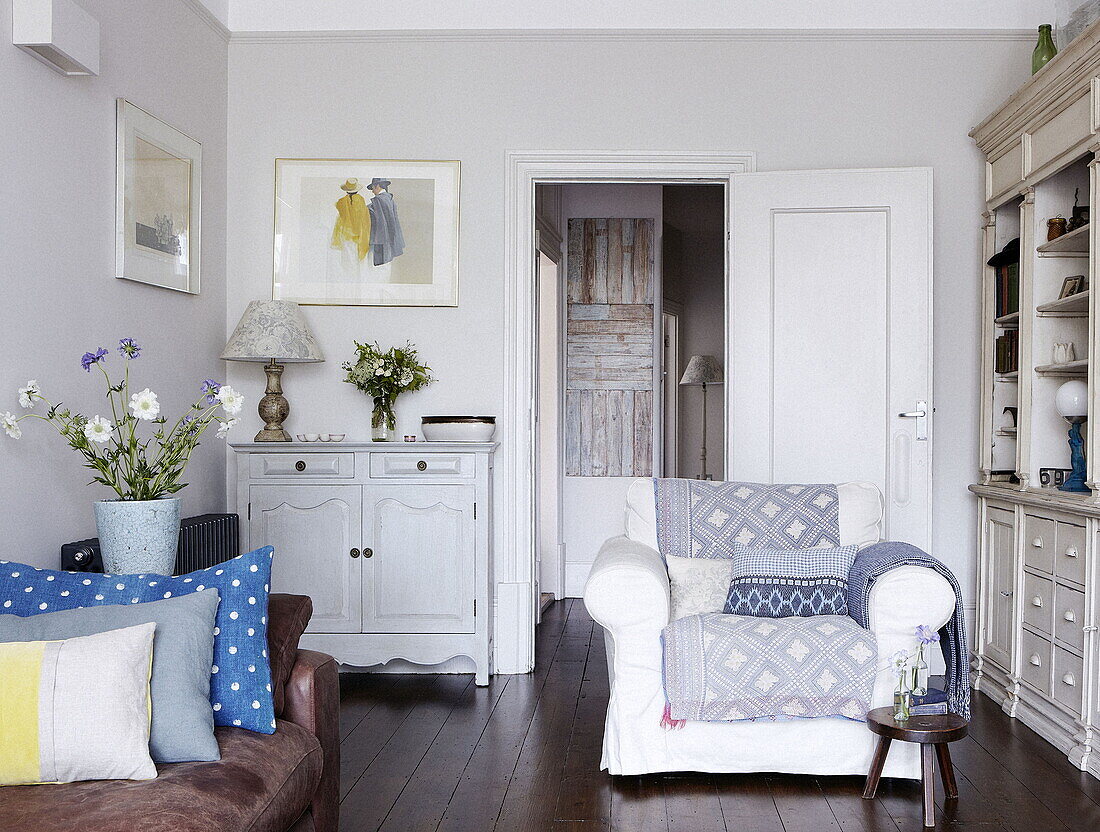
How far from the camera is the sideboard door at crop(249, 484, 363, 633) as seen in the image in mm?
4145

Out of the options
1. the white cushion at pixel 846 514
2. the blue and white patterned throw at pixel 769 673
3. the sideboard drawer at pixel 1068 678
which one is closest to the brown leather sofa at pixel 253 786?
the blue and white patterned throw at pixel 769 673

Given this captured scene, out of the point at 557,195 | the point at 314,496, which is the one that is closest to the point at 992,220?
the point at 557,195

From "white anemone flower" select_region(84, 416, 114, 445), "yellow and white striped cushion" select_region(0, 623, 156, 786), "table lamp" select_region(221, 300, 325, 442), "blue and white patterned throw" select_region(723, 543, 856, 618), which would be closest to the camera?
"yellow and white striped cushion" select_region(0, 623, 156, 786)

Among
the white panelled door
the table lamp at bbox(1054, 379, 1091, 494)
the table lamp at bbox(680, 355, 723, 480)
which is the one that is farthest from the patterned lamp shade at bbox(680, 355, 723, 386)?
the table lamp at bbox(1054, 379, 1091, 494)

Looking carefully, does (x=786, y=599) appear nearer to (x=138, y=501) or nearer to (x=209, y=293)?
(x=138, y=501)

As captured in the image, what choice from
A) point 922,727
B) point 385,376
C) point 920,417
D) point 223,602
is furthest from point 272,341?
point 922,727

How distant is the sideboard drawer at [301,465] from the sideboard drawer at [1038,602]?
267 centimetres

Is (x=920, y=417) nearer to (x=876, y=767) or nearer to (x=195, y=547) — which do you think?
(x=876, y=767)

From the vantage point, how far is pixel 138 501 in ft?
8.53

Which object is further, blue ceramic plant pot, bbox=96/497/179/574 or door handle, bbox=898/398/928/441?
door handle, bbox=898/398/928/441

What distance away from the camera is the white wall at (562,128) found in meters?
4.32

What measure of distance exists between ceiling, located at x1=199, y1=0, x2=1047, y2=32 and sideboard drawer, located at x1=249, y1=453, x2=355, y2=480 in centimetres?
192

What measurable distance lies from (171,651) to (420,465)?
2.22 meters

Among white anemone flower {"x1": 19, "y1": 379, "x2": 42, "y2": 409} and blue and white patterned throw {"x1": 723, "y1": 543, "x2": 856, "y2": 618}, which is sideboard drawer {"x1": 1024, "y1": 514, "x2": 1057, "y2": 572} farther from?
white anemone flower {"x1": 19, "y1": 379, "x2": 42, "y2": 409}
